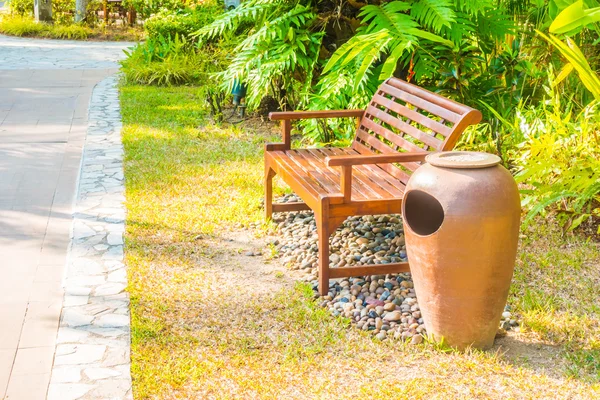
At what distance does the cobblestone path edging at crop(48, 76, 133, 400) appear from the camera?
11.5ft

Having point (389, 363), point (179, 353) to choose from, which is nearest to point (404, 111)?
point (389, 363)

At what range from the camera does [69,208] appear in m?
6.04

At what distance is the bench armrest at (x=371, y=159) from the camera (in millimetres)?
4121

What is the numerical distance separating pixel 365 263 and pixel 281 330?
1031 mm

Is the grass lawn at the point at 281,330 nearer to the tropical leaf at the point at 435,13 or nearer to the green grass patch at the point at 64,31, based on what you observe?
the tropical leaf at the point at 435,13

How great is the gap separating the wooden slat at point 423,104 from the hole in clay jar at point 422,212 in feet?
1.75

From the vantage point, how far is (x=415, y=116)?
4.77m

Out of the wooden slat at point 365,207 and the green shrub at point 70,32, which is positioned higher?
the green shrub at point 70,32

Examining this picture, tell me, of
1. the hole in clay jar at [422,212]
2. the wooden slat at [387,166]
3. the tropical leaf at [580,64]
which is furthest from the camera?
the tropical leaf at [580,64]

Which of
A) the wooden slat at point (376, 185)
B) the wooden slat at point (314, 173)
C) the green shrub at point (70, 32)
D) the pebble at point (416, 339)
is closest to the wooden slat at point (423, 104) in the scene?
the wooden slat at point (376, 185)

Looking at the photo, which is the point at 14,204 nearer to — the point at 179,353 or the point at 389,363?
the point at 179,353

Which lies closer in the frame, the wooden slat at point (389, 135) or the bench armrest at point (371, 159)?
the bench armrest at point (371, 159)

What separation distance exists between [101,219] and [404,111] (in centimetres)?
241

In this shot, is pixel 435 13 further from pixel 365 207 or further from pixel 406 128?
pixel 365 207
